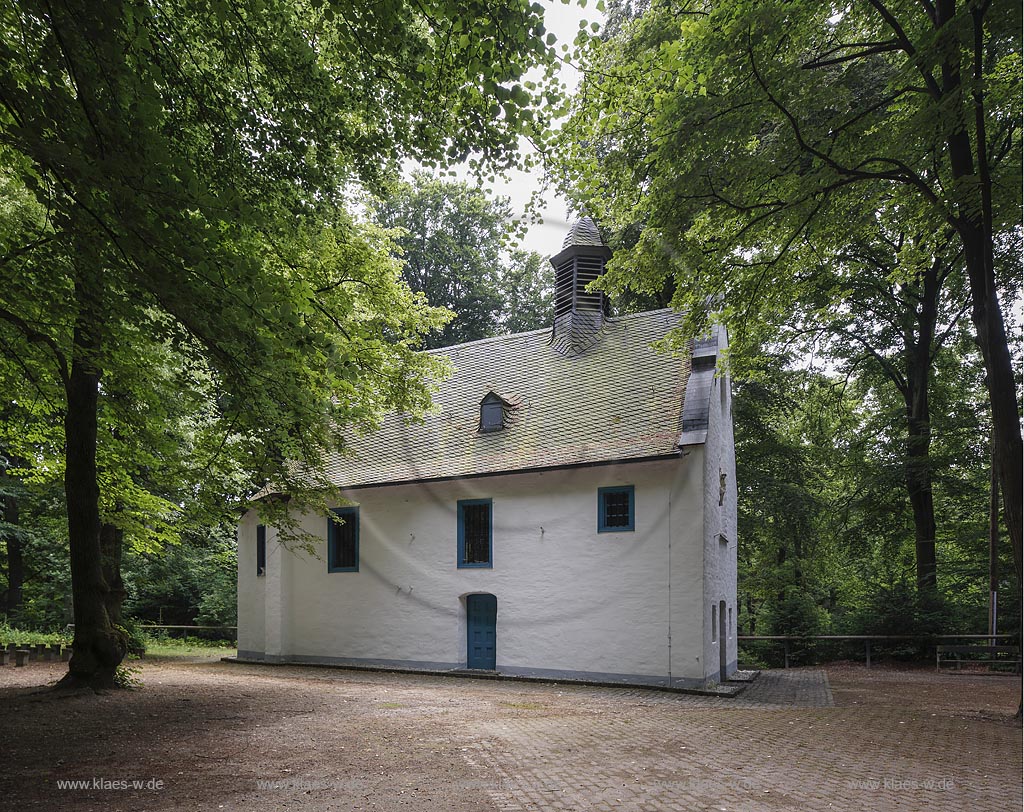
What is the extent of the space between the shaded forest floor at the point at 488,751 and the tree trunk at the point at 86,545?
0.77m

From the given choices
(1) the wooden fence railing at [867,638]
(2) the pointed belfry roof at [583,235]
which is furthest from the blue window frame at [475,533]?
(1) the wooden fence railing at [867,638]

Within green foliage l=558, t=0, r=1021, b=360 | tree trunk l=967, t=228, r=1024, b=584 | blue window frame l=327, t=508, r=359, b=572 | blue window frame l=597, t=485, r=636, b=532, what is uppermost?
green foliage l=558, t=0, r=1021, b=360

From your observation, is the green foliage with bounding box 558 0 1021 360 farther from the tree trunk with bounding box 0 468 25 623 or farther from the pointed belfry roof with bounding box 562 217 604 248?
the tree trunk with bounding box 0 468 25 623

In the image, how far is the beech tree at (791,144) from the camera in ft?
31.1

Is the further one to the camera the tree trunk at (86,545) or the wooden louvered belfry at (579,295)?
the wooden louvered belfry at (579,295)

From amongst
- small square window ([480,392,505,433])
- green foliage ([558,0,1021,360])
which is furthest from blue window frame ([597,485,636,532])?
green foliage ([558,0,1021,360])

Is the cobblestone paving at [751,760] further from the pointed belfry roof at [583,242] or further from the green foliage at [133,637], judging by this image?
the pointed belfry roof at [583,242]

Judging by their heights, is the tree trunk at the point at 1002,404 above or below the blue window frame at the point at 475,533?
above

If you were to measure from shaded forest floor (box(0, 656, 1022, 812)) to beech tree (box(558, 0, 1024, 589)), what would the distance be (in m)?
3.98

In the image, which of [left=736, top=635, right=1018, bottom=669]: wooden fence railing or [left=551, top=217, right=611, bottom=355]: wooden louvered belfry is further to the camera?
[left=551, top=217, right=611, bottom=355]: wooden louvered belfry

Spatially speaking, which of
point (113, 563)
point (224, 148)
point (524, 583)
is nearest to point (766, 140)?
point (224, 148)

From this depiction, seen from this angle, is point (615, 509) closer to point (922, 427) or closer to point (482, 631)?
point (482, 631)

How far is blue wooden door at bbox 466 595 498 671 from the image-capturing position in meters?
18.1

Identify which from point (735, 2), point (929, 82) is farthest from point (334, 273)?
point (929, 82)
